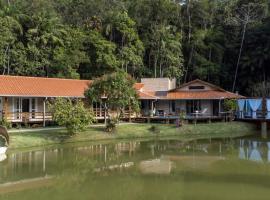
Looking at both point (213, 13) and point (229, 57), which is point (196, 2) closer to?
point (213, 13)

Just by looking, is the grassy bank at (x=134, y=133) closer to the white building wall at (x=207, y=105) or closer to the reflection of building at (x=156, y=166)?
the white building wall at (x=207, y=105)

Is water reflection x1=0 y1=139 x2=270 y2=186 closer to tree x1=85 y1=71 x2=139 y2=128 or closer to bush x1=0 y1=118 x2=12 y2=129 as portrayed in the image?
tree x1=85 y1=71 x2=139 y2=128

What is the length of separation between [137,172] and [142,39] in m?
36.6

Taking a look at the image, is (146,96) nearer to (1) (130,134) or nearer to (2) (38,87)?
(1) (130,134)

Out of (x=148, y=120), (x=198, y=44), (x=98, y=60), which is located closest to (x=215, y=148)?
(x=148, y=120)

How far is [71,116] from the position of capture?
1094 inches

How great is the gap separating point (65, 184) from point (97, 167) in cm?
380

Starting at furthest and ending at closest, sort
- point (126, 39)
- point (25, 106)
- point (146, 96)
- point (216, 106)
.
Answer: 1. point (126, 39)
2. point (216, 106)
3. point (146, 96)
4. point (25, 106)

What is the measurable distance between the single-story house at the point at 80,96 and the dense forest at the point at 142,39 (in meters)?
6.80

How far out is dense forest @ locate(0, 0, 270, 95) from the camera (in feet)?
146

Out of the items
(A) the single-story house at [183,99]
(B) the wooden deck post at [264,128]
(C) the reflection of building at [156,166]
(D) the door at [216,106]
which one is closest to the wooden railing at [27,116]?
(A) the single-story house at [183,99]

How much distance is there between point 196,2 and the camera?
55.0m

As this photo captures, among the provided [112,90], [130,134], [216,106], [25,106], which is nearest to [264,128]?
[216,106]

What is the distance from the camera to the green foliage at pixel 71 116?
90.9ft
